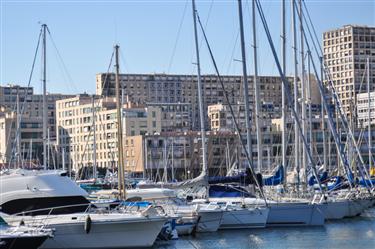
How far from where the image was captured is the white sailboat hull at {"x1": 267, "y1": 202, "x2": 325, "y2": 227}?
51719 mm

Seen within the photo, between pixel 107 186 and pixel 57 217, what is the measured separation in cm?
4477

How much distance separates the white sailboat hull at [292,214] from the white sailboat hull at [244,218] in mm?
1048

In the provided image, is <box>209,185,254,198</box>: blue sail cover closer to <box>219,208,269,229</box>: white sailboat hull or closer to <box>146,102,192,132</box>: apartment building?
<box>219,208,269,229</box>: white sailboat hull

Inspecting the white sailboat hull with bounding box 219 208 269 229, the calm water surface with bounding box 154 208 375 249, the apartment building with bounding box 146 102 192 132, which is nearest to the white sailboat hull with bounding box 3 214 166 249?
A: the calm water surface with bounding box 154 208 375 249

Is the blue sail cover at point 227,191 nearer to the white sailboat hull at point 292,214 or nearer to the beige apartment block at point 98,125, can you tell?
the white sailboat hull at point 292,214

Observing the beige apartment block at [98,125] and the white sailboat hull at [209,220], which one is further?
the beige apartment block at [98,125]

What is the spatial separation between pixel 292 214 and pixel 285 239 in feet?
12.5

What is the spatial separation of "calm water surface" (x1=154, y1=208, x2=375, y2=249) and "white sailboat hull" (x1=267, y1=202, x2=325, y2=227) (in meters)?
0.44

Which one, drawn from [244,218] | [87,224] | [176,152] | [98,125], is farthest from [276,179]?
[98,125]

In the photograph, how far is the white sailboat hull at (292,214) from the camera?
51.7 metres

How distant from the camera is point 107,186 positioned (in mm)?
84250

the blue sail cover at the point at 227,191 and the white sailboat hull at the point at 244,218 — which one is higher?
the blue sail cover at the point at 227,191

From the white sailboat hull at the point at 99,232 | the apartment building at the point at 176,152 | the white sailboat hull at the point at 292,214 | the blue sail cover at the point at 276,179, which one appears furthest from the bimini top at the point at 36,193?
the apartment building at the point at 176,152

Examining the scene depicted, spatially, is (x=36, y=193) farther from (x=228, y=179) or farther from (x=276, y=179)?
(x=276, y=179)
